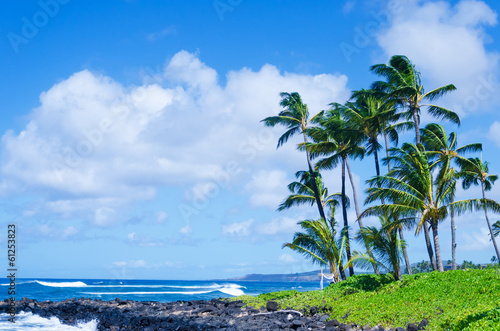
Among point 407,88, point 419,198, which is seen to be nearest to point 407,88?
point 407,88

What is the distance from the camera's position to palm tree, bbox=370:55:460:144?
2333 cm

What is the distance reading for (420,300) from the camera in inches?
549

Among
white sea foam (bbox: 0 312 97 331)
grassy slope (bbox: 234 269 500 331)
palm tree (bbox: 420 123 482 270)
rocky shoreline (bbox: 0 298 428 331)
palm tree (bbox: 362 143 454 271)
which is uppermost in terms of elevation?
palm tree (bbox: 420 123 482 270)

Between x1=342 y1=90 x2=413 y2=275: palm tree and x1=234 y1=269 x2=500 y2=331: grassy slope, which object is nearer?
x1=234 y1=269 x2=500 y2=331: grassy slope

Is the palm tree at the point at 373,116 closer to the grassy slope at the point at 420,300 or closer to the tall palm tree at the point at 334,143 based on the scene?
the tall palm tree at the point at 334,143

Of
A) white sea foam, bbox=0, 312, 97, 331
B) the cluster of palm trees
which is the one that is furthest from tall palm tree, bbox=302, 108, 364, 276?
white sea foam, bbox=0, 312, 97, 331

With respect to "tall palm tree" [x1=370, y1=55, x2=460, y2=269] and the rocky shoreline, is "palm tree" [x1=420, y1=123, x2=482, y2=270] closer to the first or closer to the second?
"tall palm tree" [x1=370, y1=55, x2=460, y2=269]

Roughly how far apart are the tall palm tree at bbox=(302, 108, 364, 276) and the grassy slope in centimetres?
762

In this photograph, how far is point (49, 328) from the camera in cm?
1756

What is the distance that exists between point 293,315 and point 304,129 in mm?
13824

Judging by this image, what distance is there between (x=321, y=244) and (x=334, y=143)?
6.47 meters

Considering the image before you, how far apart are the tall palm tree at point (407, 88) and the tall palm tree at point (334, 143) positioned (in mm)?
2998

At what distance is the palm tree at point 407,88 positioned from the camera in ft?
76.5

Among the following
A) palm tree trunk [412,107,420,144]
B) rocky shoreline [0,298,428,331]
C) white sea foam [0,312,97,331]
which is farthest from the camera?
palm tree trunk [412,107,420,144]
